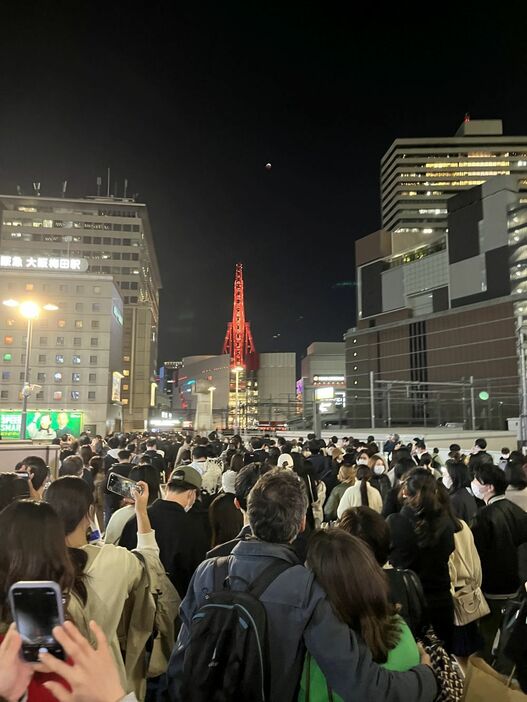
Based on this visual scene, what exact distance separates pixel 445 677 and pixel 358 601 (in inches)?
23.0

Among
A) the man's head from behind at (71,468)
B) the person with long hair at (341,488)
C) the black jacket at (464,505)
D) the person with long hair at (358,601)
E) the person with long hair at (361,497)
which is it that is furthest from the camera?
the person with long hair at (341,488)

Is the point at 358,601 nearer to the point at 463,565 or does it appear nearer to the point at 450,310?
the point at 463,565

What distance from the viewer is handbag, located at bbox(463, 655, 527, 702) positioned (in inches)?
67.2

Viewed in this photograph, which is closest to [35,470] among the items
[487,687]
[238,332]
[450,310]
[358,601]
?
[358,601]

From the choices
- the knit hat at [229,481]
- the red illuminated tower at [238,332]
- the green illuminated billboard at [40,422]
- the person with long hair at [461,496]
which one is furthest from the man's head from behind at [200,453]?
the red illuminated tower at [238,332]

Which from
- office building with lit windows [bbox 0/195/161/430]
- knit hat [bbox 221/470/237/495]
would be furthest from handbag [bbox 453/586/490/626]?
office building with lit windows [bbox 0/195/161/430]

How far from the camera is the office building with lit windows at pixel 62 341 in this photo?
58.8 m

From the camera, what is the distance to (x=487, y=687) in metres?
1.74

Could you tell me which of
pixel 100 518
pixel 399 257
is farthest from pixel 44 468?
pixel 399 257

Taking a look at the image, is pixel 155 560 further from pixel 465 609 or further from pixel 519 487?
pixel 519 487

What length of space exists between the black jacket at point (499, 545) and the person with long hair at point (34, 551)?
3.79m

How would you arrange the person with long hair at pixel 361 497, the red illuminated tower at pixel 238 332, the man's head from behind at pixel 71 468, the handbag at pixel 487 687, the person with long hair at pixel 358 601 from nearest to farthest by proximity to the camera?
the handbag at pixel 487 687 → the person with long hair at pixel 358 601 → the person with long hair at pixel 361 497 → the man's head from behind at pixel 71 468 → the red illuminated tower at pixel 238 332

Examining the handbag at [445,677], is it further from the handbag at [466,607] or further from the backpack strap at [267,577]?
the handbag at [466,607]

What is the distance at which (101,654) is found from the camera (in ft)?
3.70
